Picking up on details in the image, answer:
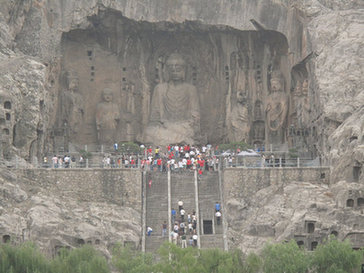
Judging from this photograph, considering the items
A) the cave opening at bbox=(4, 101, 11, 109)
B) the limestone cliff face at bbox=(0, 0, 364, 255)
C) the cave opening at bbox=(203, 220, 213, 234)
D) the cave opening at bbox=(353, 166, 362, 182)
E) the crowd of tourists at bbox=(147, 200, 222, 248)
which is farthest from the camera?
the cave opening at bbox=(4, 101, 11, 109)

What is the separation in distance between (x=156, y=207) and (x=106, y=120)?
631 inches

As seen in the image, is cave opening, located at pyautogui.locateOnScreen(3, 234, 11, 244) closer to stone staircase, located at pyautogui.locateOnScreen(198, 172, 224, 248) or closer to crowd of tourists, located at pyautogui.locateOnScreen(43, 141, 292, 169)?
crowd of tourists, located at pyautogui.locateOnScreen(43, 141, 292, 169)

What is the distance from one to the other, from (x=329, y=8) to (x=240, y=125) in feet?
35.8

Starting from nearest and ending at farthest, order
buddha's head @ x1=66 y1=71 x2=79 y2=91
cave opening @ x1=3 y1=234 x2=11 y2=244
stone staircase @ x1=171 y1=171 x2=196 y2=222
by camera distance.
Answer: cave opening @ x1=3 y1=234 x2=11 y2=244 → stone staircase @ x1=171 y1=171 x2=196 y2=222 → buddha's head @ x1=66 y1=71 x2=79 y2=91

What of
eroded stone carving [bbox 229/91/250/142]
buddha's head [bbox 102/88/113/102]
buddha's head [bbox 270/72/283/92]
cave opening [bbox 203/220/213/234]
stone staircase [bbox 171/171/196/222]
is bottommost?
cave opening [bbox 203/220/213/234]

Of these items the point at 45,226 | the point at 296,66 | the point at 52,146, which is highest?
the point at 296,66


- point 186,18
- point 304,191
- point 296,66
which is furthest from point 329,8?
point 304,191

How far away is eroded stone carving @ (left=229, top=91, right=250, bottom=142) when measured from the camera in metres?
86.1

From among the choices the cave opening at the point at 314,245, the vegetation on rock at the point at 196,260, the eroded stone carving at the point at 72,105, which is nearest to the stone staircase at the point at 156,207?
the vegetation on rock at the point at 196,260

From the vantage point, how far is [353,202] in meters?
67.4

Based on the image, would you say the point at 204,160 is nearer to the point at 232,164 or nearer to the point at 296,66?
the point at 232,164

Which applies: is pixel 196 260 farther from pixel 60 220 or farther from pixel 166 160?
pixel 166 160

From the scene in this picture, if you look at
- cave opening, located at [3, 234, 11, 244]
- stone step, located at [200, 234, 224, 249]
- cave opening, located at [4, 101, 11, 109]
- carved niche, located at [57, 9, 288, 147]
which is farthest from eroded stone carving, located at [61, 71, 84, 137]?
cave opening, located at [3, 234, 11, 244]

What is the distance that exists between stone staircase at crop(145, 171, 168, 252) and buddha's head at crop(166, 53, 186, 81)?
14.9 m
